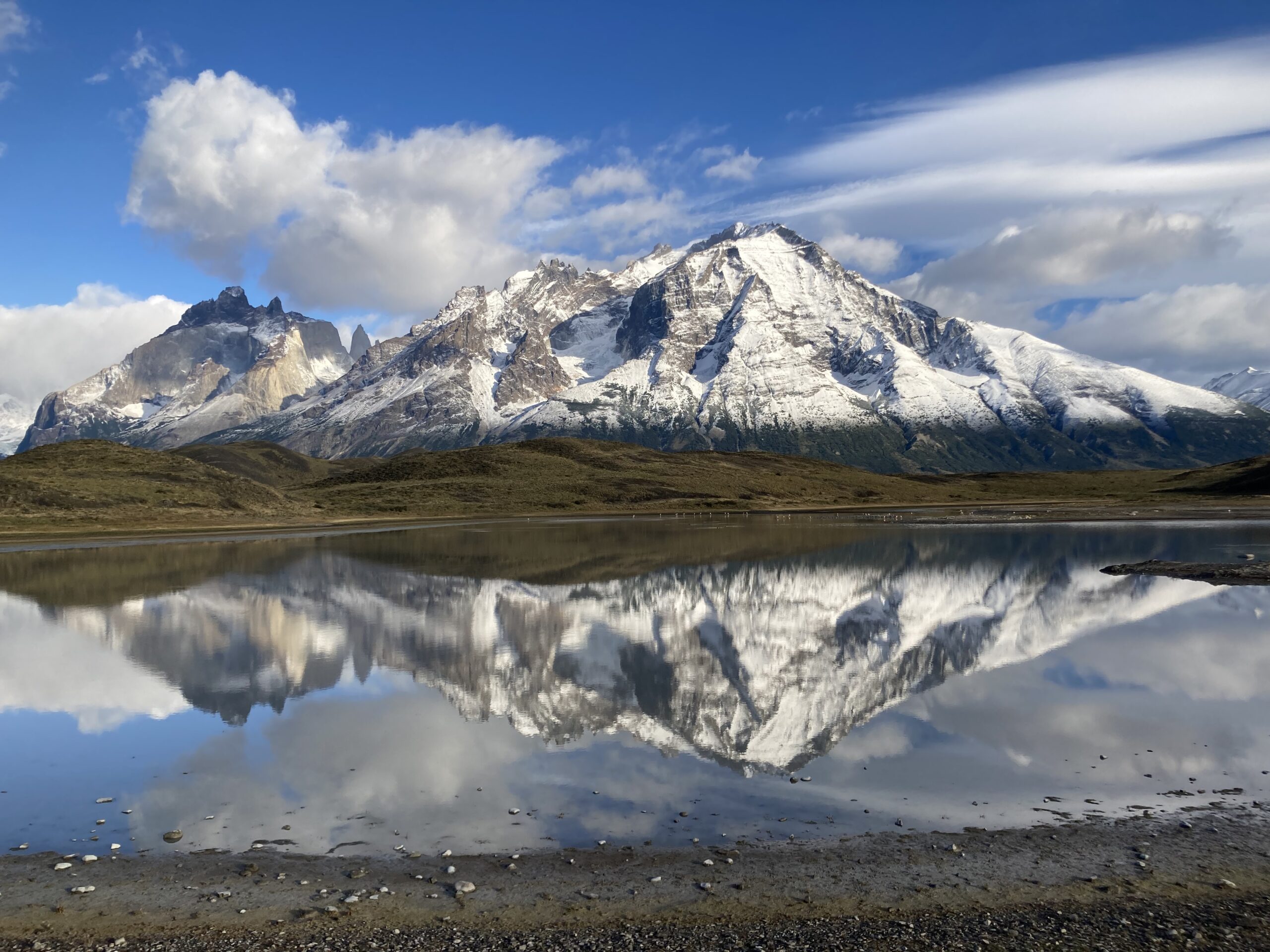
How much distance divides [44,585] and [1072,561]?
279 ft

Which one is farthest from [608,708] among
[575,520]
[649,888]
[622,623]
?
[575,520]

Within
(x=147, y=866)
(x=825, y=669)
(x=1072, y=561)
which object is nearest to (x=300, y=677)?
(x=147, y=866)

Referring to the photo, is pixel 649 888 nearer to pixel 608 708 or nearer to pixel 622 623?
pixel 608 708

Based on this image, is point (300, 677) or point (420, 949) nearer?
point (420, 949)

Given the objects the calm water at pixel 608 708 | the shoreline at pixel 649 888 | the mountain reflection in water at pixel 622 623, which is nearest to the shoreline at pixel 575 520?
the mountain reflection in water at pixel 622 623

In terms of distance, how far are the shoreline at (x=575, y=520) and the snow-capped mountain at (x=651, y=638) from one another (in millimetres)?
57725

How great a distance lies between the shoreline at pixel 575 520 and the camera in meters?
118

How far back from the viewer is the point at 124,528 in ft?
436

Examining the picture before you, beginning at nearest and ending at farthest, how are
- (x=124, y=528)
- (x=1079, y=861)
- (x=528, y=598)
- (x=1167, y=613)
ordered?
(x=1079, y=861) → (x=1167, y=613) → (x=528, y=598) → (x=124, y=528)

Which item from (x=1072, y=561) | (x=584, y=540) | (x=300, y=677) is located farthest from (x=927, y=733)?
(x=584, y=540)

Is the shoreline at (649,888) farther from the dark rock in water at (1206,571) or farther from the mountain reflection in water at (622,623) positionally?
the dark rock in water at (1206,571)

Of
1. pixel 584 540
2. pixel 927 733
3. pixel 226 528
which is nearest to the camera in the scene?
pixel 927 733

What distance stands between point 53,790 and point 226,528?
12988cm

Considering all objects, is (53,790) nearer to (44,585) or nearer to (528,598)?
(528,598)
